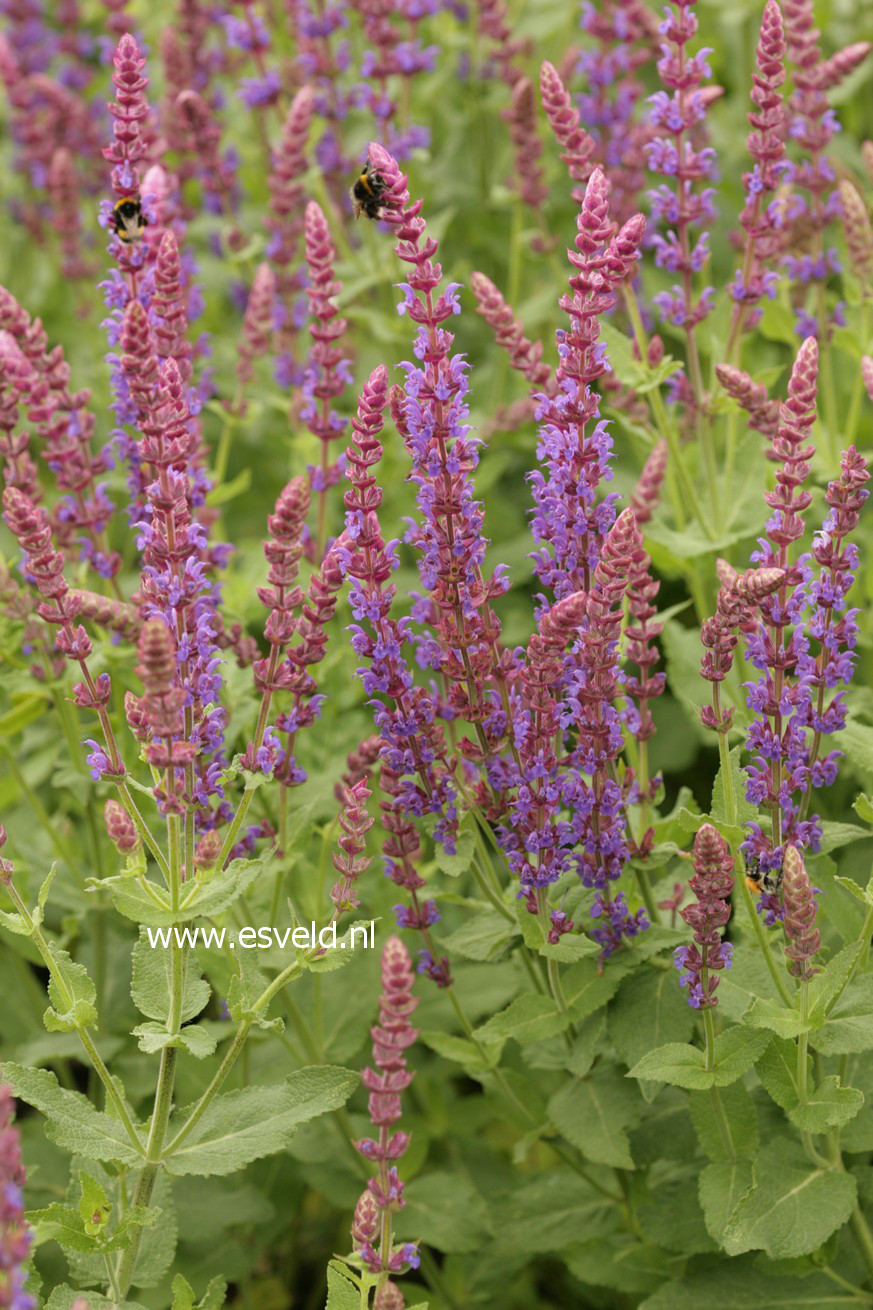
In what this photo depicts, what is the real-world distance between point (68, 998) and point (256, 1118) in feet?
1.42

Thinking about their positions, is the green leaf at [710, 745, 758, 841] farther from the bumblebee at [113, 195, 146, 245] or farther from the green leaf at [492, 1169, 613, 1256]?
the bumblebee at [113, 195, 146, 245]

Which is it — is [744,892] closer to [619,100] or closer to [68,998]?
[68,998]

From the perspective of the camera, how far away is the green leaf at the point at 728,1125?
A: 3082 mm

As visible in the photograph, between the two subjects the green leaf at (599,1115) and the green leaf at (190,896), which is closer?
the green leaf at (190,896)

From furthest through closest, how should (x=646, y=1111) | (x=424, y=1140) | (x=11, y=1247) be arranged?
(x=424, y=1140), (x=646, y=1111), (x=11, y=1247)

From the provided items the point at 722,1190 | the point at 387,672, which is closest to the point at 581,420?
the point at 387,672

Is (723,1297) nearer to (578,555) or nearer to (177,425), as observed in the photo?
(578,555)

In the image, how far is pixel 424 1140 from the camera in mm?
3945

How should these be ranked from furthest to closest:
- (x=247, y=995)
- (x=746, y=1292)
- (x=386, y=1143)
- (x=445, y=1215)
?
(x=445, y=1215) < (x=746, y=1292) < (x=247, y=995) < (x=386, y=1143)

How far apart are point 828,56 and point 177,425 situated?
170 inches

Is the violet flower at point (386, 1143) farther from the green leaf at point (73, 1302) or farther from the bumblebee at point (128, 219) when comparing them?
the bumblebee at point (128, 219)

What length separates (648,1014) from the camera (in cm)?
314

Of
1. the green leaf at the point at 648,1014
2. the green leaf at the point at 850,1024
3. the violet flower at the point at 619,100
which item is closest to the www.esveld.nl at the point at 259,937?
the green leaf at the point at 648,1014

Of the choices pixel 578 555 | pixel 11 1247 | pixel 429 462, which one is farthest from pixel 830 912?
pixel 11 1247
